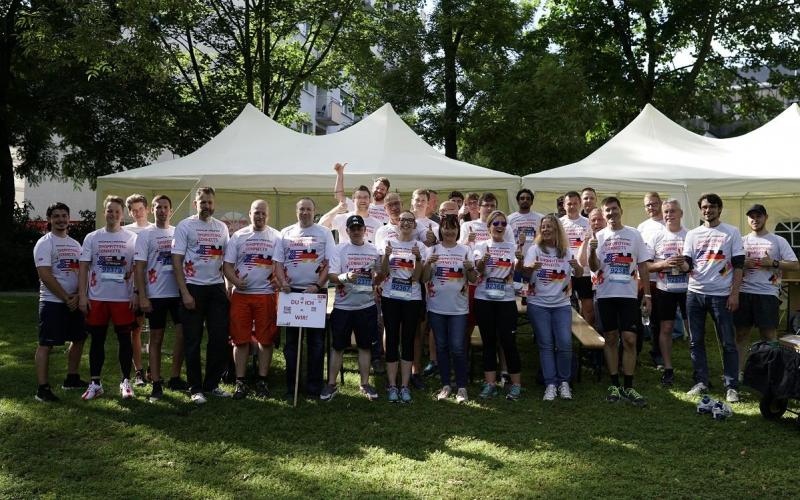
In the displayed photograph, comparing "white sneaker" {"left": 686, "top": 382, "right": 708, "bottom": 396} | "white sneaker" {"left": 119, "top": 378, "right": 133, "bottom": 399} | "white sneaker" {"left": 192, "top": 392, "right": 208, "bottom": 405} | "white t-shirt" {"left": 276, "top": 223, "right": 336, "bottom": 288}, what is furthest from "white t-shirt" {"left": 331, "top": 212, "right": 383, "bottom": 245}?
"white sneaker" {"left": 686, "top": 382, "right": 708, "bottom": 396}

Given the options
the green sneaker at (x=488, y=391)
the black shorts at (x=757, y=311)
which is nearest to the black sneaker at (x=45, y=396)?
the green sneaker at (x=488, y=391)

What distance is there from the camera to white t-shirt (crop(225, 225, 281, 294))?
5.71 m

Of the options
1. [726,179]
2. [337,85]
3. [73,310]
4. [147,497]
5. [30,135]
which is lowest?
[147,497]

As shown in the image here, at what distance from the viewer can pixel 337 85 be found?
62.4ft

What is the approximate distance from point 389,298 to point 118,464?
92.5 inches

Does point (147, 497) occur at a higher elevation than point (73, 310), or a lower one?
A: lower

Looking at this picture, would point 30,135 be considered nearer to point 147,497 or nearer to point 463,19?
point 463,19

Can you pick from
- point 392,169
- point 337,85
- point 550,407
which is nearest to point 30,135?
point 337,85

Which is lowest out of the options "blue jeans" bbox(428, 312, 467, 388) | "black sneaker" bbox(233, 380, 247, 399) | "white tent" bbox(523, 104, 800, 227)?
"black sneaker" bbox(233, 380, 247, 399)

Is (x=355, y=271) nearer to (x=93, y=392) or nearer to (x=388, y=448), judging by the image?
(x=388, y=448)

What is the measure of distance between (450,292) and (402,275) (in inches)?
16.1

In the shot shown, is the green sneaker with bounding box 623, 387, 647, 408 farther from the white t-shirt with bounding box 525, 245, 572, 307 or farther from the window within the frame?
the window

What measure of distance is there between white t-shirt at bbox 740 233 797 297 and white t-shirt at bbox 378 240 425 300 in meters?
2.79

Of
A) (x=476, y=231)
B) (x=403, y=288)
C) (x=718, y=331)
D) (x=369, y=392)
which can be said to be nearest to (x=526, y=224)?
(x=476, y=231)
